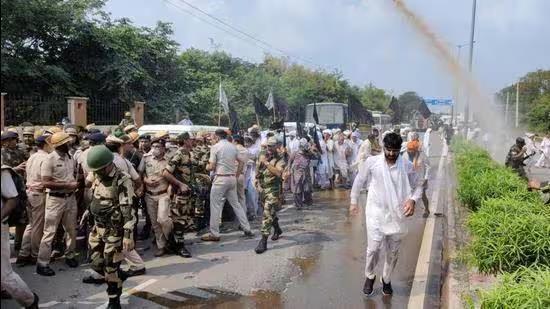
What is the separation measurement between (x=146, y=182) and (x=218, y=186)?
1.22m

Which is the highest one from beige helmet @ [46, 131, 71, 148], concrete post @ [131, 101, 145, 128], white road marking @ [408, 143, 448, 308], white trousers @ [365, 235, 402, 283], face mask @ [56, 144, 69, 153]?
concrete post @ [131, 101, 145, 128]

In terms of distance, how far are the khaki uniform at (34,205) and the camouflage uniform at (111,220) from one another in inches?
61.6

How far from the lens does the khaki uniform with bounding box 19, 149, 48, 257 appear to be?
6285 mm

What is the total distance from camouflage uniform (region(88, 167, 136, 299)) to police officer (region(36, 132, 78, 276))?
1238 mm

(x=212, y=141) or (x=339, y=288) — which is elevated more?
(x=212, y=141)

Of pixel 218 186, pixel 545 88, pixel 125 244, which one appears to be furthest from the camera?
pixel 545 88

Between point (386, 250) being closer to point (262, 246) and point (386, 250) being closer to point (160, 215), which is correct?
point (262, 246)

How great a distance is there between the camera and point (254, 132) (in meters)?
11.3

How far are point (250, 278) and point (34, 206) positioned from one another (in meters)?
2.71

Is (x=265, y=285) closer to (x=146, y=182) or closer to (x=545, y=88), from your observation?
(x=146, y=182)

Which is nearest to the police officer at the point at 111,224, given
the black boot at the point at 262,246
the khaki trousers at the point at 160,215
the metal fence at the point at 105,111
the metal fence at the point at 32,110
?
the khaki trousers at the point at 160,215

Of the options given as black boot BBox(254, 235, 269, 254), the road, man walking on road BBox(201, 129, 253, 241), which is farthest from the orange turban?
black boot BBox(254, 235, 269, 254)

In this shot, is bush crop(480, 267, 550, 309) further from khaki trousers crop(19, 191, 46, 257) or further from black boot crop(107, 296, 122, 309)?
khaki trousers crop(19, 191, 46, 257)

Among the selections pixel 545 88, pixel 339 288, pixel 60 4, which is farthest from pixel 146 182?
pixel 545 88
